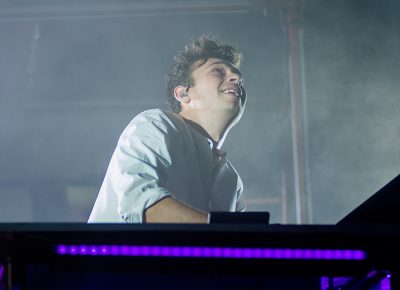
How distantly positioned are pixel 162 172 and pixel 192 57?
529 millimetres

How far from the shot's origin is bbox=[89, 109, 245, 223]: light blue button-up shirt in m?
1.77

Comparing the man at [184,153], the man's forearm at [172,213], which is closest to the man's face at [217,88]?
the man at [184,153]

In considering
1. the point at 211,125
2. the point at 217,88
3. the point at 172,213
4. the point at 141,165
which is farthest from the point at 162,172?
the point at 217,88

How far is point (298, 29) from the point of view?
2338 mm

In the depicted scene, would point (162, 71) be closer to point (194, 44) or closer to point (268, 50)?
point (194, 44)

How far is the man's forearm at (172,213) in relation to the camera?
5.43ft

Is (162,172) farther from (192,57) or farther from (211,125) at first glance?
(192,57)

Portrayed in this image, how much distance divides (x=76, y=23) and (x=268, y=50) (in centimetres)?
76

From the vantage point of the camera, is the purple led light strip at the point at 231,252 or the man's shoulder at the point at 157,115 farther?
the man's shoulder at the point at 157,115

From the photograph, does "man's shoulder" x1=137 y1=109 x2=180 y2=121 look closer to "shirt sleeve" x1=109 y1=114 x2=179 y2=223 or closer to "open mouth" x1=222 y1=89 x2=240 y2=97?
"shirt sleeve" x1=109 y1=114 x2=179 y2=223

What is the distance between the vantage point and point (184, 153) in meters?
1.92

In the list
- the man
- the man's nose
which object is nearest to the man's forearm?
the man

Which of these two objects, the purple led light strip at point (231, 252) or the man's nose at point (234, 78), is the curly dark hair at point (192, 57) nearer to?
the man's nose at point (234, 78)

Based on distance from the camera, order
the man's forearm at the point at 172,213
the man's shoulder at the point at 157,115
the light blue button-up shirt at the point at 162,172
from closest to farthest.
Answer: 1. the man's forearm at the point at 172,213
2. the light blue button-up shirt at the point at 162,172
3. the man's shoulder at the point at 157,115
